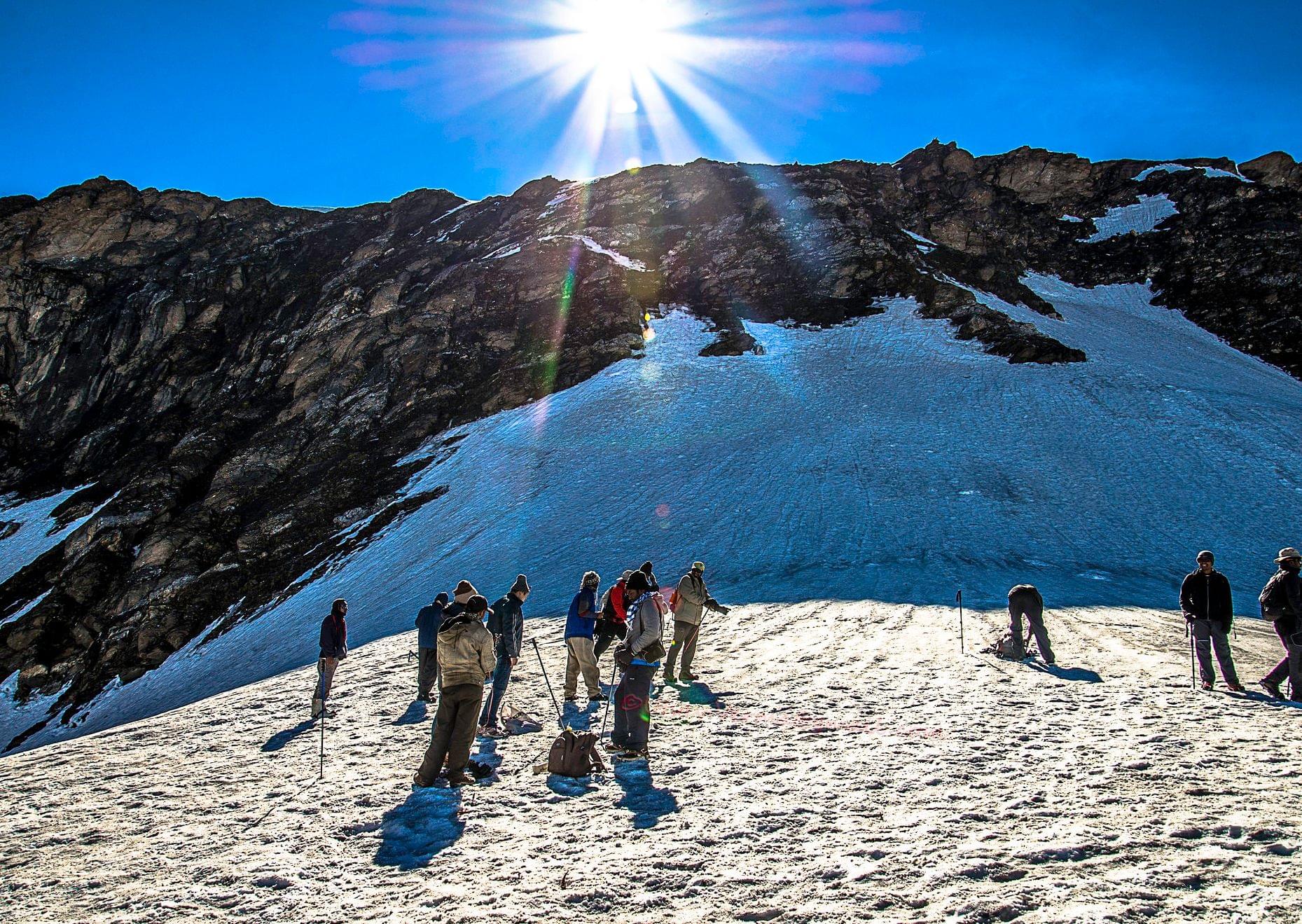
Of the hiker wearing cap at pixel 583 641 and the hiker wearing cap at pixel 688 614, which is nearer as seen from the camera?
the hiker wearing cap at pixel 583 641

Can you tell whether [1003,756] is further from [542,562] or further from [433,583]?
[433,583]

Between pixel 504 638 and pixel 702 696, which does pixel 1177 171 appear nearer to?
pixel 702 696

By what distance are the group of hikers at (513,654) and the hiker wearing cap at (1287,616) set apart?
24.5 feet

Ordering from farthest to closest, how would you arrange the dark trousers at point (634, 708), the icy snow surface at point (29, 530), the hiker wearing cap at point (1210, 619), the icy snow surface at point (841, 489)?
1. the icy snow surface at point (29, 530)
2. the icy snow surface at point (841, 489)
3. the hiker wearing cap at point (1210, 619)
4. the dark trousers at point (634, 708)

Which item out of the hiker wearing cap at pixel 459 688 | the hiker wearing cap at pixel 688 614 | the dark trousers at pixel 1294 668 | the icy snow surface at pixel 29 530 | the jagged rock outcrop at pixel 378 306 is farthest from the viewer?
the icy snow surface at pixel 29 530

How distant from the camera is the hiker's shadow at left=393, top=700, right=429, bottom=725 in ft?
36.4

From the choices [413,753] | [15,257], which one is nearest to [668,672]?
[413,753]

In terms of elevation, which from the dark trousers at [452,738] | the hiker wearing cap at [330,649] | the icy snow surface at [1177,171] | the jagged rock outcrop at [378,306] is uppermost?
the icy snow surface at [1177,171]

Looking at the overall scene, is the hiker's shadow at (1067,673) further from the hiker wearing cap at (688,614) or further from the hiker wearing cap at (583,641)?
the hiker wearing cap at (583,641)

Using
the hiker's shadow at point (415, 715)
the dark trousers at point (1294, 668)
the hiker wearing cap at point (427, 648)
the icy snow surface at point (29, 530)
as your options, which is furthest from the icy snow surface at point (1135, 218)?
the icy snow surface at point (29, 530)

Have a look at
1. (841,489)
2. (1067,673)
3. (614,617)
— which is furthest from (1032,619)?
(841,489)

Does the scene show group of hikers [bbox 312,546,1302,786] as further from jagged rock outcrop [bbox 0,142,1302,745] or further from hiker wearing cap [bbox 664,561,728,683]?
jagged rock outcrop [bbox 0,142,1302,745]

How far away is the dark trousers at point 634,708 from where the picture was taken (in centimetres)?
873

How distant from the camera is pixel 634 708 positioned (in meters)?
8.76
